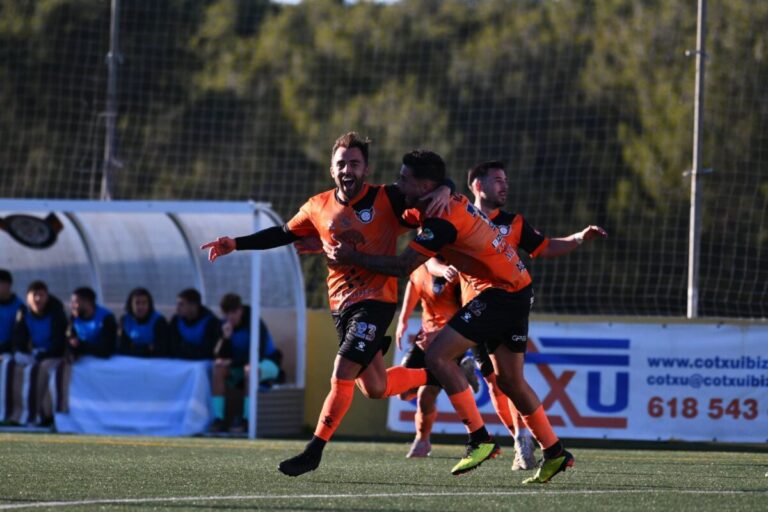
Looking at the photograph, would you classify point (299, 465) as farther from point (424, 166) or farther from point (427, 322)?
point (427, 322)

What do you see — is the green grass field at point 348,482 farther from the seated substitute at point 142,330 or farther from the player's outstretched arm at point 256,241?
the seated substitute at point 142,330

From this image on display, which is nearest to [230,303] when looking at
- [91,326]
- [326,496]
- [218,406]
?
[218,406]

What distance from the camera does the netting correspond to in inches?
593

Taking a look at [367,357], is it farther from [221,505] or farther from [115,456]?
[115,456]

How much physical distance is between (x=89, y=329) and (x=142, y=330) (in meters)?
0.50

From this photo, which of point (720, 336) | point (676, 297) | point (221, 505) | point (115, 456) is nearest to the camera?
point (221, 505)

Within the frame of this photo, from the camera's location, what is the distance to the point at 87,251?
49.2 feet

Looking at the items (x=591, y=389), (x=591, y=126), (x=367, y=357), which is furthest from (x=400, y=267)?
(x=591, y=126)

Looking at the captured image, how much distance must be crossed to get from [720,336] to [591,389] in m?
1.19

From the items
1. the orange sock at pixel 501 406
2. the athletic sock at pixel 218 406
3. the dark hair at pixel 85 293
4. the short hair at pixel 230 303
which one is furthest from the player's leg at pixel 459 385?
the dark hair at pixel 85 293

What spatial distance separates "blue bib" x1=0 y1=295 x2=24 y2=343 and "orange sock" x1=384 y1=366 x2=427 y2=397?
266 inches

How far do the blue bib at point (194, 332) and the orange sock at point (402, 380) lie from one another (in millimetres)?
5418

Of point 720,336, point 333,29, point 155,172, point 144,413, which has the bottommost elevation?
point 144,413

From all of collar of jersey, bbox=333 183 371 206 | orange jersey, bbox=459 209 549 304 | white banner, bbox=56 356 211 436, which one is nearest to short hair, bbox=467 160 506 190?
orange jersey, bbox=459 209 549 304
